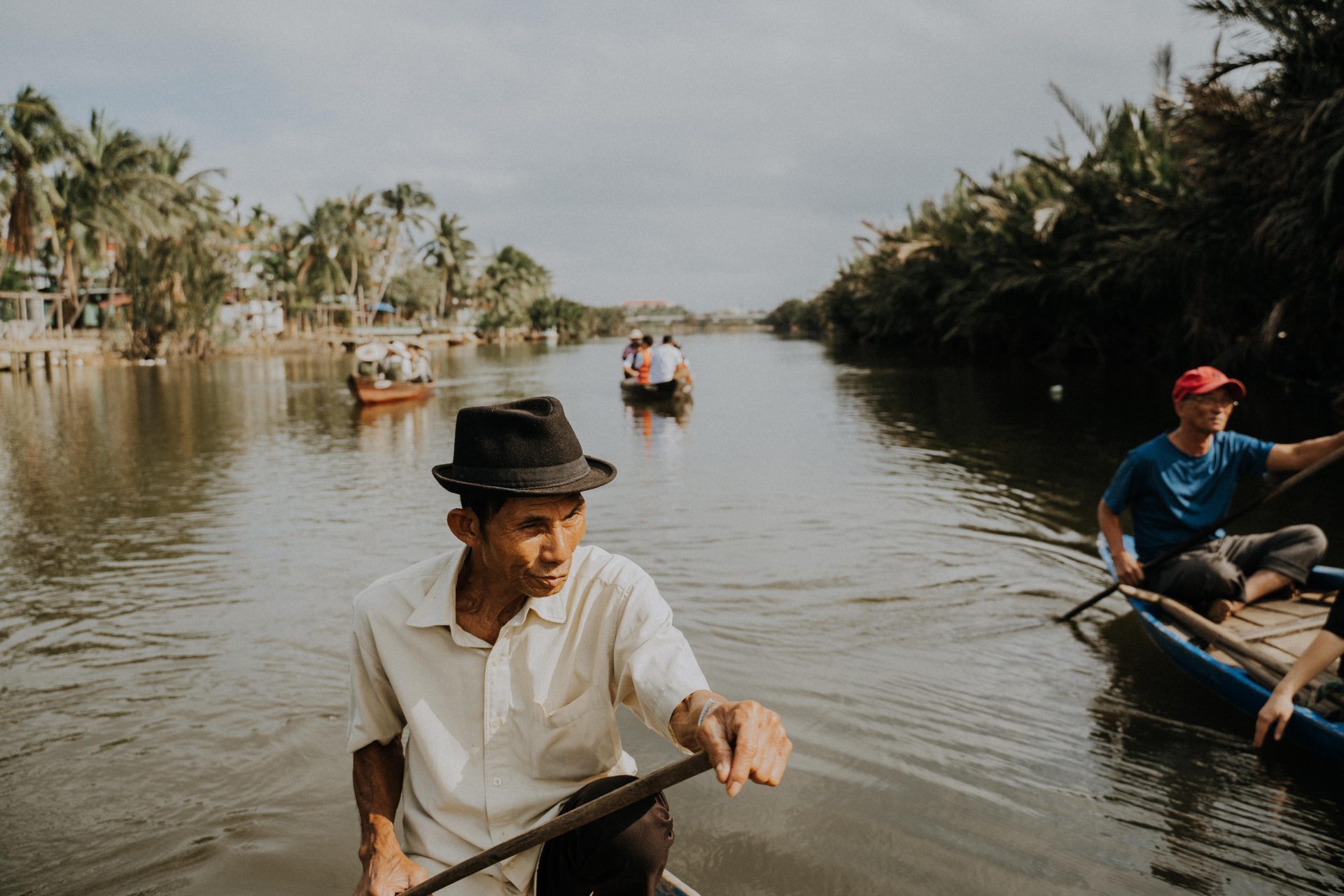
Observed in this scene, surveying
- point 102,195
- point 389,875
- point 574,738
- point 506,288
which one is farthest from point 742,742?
point 506,288

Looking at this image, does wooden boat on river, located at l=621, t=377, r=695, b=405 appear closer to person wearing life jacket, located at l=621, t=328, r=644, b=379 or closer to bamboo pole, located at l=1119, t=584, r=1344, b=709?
person wearing life jacket, located at l=621, t=328, r=644, b=379

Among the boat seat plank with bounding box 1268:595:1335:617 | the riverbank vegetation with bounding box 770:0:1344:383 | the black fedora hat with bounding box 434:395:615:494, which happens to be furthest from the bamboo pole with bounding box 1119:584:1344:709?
the riverbank vegetation with bounding box 770:0:1344:383

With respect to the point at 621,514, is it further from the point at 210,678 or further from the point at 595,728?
the point at 595,728

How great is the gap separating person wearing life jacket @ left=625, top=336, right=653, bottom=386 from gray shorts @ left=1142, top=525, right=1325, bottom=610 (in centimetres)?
1521

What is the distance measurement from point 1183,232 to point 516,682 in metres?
17.7

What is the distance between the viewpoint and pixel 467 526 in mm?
2115

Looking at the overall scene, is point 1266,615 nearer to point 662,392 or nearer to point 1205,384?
point 1205,384

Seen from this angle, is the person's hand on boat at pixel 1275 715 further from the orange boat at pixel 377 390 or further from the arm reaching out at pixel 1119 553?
the orange boat at pixel 377 390

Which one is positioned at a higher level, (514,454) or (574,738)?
(514,454)

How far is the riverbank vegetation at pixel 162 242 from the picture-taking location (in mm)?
30578

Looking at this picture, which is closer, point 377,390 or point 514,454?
point 514,454

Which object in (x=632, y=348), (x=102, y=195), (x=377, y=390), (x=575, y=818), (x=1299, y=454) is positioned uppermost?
(x=102, y=195)

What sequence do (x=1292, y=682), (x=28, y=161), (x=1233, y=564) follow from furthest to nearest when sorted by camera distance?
1. (x=28, y=161)
2. (x=1233, y=564)
3. (x=1292, y=682)

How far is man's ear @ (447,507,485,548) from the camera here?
2084mm
